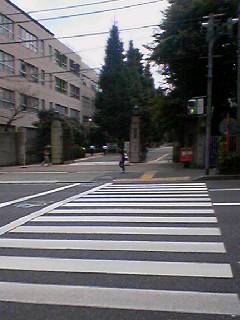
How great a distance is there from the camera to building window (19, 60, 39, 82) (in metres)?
53.7

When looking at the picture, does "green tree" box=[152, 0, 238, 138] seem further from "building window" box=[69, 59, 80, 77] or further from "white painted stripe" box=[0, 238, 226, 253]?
"building window" box=[69, 59, 80, 77]

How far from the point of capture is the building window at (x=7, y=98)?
49016 mm

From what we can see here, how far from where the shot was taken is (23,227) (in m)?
10.3

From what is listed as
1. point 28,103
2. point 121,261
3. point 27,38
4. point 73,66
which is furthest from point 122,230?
point 73,66

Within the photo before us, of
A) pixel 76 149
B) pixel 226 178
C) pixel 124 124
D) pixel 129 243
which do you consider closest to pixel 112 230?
pixel 129 243

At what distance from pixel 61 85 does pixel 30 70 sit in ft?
44.6

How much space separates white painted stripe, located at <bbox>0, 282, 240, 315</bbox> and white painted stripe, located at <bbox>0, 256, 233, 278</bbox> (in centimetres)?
77

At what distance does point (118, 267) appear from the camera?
6.87m

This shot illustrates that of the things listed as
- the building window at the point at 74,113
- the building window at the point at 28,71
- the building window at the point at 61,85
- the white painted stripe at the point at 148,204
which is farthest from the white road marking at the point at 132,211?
the building window at the point at 74,113

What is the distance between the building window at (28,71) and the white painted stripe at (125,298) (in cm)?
4914

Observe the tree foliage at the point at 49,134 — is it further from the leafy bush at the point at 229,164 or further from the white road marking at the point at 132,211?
the white road marking at the point at 132,211

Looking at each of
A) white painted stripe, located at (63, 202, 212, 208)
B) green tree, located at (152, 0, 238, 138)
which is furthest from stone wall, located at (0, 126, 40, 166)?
white painted stripe, located at (63, 202, 212, 208)

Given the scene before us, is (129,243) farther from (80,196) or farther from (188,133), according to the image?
(188,133)

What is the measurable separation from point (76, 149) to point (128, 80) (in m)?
31.2
